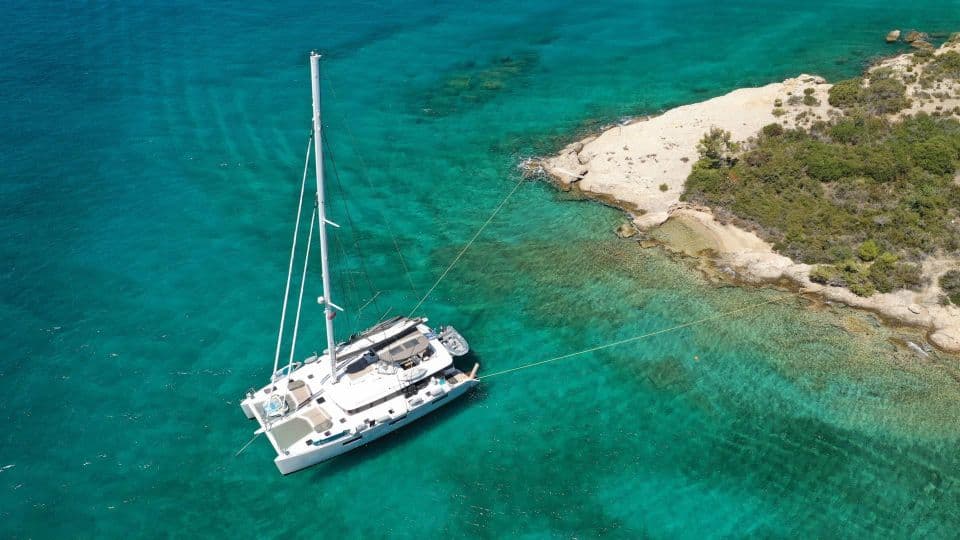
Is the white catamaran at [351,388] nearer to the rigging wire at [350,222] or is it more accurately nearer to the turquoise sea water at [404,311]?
the turquoise sea water at [404,311]

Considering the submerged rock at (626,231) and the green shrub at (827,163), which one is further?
the green shrub at (827,163)

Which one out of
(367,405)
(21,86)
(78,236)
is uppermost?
(21,86)

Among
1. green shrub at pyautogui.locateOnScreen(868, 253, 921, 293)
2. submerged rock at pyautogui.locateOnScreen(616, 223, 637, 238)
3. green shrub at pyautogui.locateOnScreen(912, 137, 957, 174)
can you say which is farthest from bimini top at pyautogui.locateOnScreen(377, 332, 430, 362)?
green shrub at pyautogui.locateOnScreen(912, 137, 957, 174)

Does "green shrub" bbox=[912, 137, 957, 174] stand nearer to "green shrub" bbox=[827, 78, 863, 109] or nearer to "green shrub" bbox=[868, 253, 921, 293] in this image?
"green shrub" bbox=[827, 78, 863, 109]

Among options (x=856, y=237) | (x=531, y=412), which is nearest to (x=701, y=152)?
(x=856, y=237)

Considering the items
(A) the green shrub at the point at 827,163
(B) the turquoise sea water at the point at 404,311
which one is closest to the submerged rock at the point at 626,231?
(B) the turquoise sea water at the point at 404,311

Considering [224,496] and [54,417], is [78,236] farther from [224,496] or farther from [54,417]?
[224,496]

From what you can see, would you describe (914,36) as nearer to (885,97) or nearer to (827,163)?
(885,97)

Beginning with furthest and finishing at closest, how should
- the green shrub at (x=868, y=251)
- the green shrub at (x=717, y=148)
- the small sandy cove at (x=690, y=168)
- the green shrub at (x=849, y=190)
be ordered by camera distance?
the green shrub at (x=717, y=148) < the green shrub at (x=849, y=190) < the green shrub at (x=868, y=251) < the small sandy cove at (x=690, y=168)
